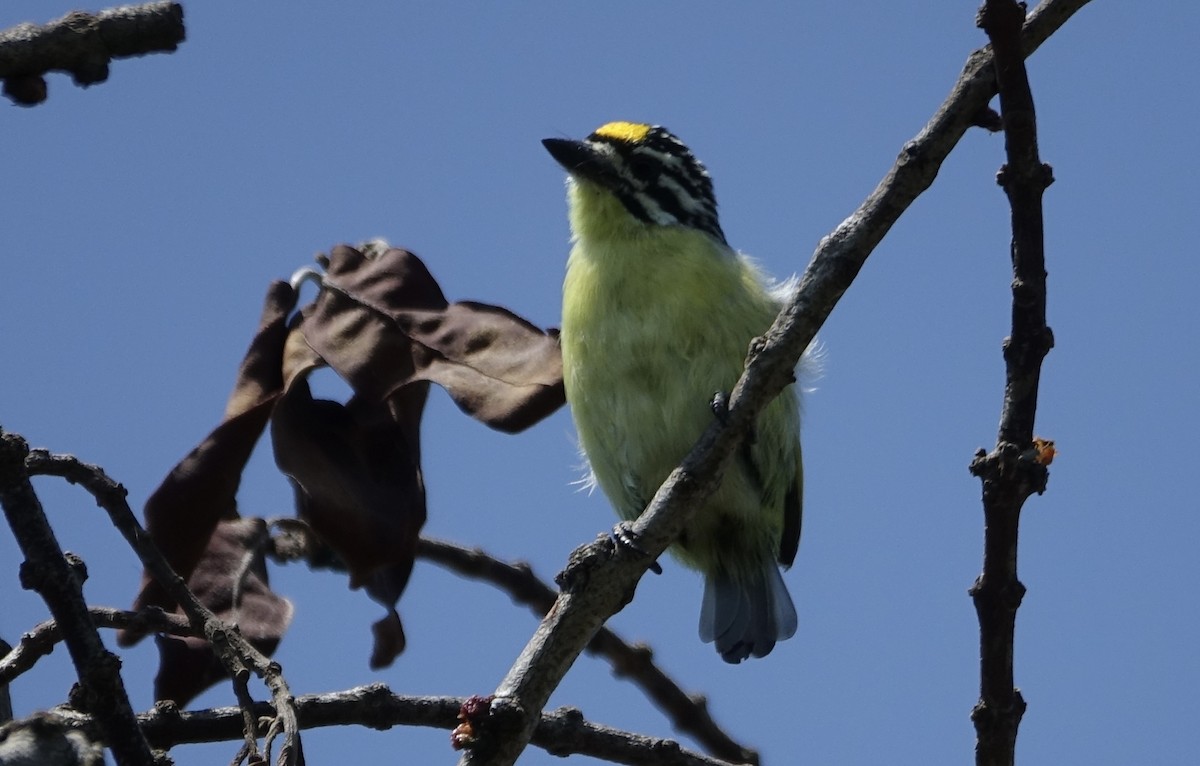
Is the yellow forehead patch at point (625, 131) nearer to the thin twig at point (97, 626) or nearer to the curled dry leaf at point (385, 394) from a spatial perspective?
the curled dry leaf at point (385, 394)

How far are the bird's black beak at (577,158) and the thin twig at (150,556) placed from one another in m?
2.62

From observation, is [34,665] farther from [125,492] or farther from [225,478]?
[225,478]

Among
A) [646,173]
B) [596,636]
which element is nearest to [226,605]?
[596,636]

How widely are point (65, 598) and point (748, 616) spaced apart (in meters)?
2.95

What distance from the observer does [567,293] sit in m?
4.63

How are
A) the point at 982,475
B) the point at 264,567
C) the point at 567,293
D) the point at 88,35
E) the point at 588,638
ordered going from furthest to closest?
the point at 567,293, the point at 264,567, the point at 588,638, the point at 982,475, the point at 88,35

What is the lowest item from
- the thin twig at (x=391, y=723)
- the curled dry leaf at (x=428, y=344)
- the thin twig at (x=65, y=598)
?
the thin twig at (x=65, y=598)

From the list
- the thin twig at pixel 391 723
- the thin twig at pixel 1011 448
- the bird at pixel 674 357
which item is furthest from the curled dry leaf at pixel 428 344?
the thin twig at pixel 1011 448

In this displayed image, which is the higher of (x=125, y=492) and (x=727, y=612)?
(x=727, y=612)

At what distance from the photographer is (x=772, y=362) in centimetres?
262

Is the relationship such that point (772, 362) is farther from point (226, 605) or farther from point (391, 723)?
point (226, 605)

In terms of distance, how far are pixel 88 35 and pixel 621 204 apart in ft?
9.60

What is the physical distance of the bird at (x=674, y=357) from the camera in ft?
14.1

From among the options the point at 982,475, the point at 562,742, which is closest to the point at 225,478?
the point at 562,742
